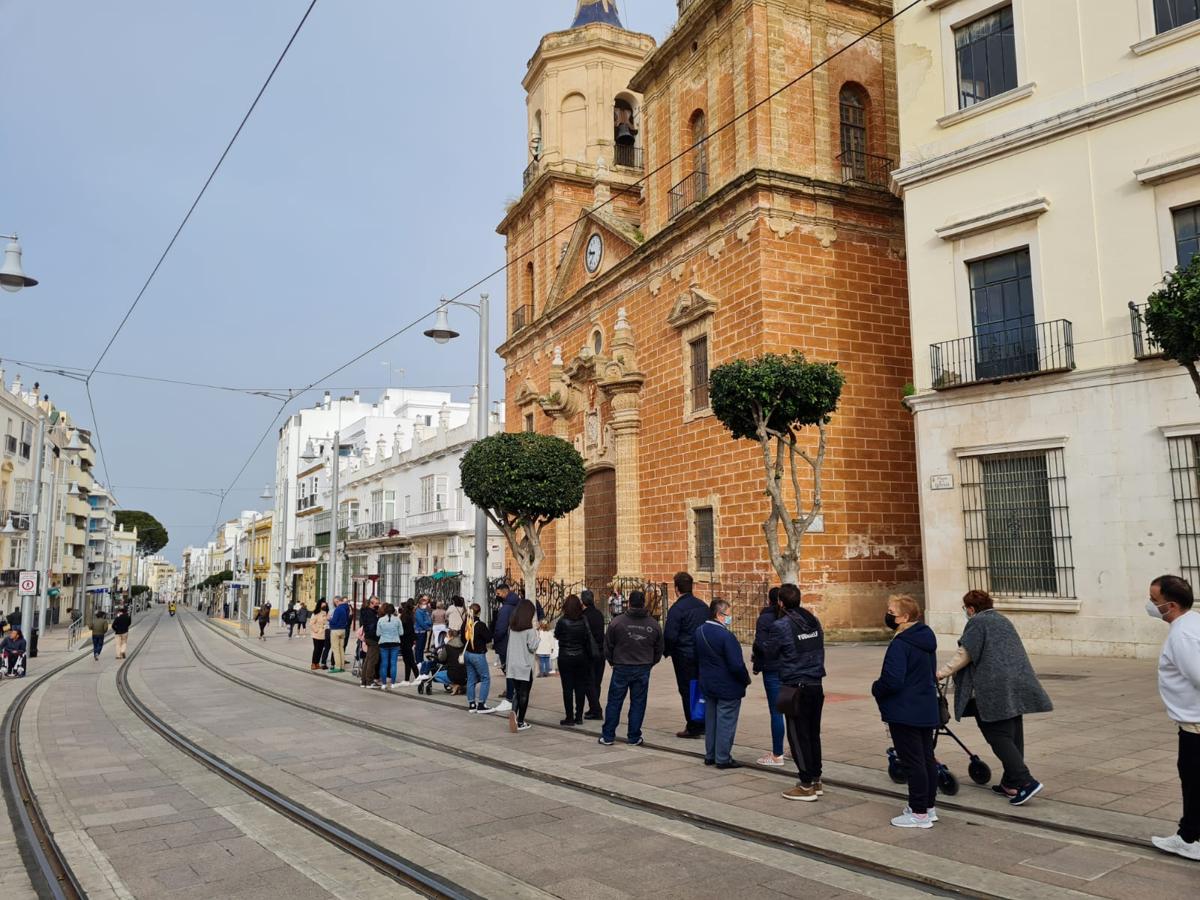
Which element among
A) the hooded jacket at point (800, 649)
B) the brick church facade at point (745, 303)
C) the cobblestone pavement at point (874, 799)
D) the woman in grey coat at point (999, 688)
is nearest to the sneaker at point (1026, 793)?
the woman in grey coat at point (999, 688)

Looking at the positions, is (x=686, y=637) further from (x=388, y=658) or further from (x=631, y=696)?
(x=388, y=658)

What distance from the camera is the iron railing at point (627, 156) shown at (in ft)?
103

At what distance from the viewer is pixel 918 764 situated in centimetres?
607

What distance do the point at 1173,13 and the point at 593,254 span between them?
16474mm

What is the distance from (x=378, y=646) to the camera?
15852mm

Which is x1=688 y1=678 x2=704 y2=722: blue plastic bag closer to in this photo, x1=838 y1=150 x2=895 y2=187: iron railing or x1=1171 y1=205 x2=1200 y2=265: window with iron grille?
x1=1171 y1=205 x2=1200 y2=265: window with iron grille

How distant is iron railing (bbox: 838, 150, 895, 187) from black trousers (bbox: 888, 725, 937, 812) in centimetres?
1727

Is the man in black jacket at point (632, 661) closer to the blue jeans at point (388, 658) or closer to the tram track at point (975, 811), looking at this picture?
the tram track at point (975, 811)

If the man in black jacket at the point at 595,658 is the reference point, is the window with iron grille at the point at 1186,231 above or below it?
above

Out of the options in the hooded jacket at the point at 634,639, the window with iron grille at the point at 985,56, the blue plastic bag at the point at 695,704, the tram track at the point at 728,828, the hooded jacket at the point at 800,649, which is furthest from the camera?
the window with iron grille at the point at 985,56

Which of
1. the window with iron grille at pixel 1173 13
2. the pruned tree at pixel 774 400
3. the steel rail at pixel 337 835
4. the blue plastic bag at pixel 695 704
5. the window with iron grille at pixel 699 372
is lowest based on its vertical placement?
the steel rail at pixel 337 835

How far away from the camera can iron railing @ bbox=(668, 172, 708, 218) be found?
22891 mm

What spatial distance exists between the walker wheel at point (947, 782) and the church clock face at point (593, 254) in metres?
21.8

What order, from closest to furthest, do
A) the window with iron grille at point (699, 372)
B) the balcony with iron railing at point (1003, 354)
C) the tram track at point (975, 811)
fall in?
the tram track at point (975, 811), the balcony with iron railing at point (1003, 354), the window with iron grille at point (699, 372)
